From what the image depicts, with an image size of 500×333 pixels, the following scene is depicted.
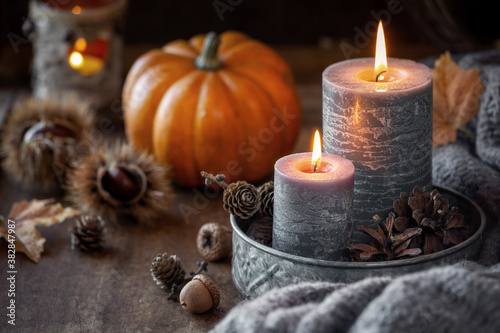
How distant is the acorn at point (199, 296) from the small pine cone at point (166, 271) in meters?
0.05

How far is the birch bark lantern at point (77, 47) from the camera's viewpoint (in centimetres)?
142

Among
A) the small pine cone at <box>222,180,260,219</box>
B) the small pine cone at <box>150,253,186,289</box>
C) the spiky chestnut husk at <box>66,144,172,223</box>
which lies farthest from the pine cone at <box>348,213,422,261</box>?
the spiky chestnut husk at <box>66,144,172,223</box>

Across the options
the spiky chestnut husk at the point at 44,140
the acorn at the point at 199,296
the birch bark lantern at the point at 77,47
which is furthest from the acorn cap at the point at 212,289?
the birch bark lantern at the point at 77,47

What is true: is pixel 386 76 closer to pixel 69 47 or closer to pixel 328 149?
pixel 328 149

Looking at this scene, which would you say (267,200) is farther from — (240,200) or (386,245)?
(386,245)

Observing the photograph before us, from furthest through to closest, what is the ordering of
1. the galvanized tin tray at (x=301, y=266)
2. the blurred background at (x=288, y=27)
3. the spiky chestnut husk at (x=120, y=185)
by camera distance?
the blurred background at (x=288, y=27) → the spiky chestnut husk at (x=120, y=185) → the galvanized tin tray at (x=301, y=266)

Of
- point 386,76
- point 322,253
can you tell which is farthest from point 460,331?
point 386,76

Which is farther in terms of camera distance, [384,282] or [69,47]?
[69,47]

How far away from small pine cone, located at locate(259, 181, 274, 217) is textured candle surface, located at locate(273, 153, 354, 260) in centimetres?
10

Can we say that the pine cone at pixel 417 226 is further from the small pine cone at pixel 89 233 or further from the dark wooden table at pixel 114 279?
the small pine cone at pixel 89 233

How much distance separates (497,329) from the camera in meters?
0.55

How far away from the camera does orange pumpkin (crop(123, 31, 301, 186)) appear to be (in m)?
1.16

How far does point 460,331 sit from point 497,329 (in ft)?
0.13

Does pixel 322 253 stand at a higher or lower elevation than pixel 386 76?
lower
